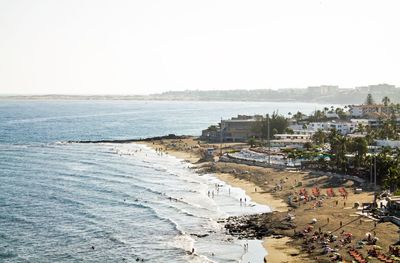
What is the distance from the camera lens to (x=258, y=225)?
5638cm

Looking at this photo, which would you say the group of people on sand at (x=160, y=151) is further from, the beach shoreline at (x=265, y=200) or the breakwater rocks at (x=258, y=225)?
the breakwater rocks at (x=258, y=225)

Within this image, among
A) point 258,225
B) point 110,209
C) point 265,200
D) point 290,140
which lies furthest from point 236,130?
point 258,225

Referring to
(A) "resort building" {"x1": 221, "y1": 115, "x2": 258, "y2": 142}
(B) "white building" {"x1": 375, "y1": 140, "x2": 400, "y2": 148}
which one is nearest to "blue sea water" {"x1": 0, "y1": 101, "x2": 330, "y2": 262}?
(A) "resort building" {"x1": 221, "y1": 115, "x2": 258, "y2": 142}

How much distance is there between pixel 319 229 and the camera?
2020 inches

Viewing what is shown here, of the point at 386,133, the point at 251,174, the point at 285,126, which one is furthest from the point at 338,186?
the point at 285,126

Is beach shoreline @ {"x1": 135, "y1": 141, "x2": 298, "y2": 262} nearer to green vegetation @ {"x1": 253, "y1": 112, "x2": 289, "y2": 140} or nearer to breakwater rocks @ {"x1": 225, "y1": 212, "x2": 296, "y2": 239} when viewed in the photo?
breakwater rocks @ {"x1": 225, "y1": 212, "x2": 296, "y2": 239}

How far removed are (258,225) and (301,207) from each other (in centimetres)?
824

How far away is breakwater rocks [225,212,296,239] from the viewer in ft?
176

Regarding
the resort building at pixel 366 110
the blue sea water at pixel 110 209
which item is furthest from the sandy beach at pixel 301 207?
the resort building at pixel 366 110

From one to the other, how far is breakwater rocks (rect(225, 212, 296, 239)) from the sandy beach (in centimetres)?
81

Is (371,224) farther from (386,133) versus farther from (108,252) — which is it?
A: (386,133)

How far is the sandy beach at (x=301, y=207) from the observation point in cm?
4691

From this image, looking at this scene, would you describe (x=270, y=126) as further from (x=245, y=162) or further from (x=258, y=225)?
(x=258, y=225)

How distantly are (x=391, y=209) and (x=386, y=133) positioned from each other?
60.9m
